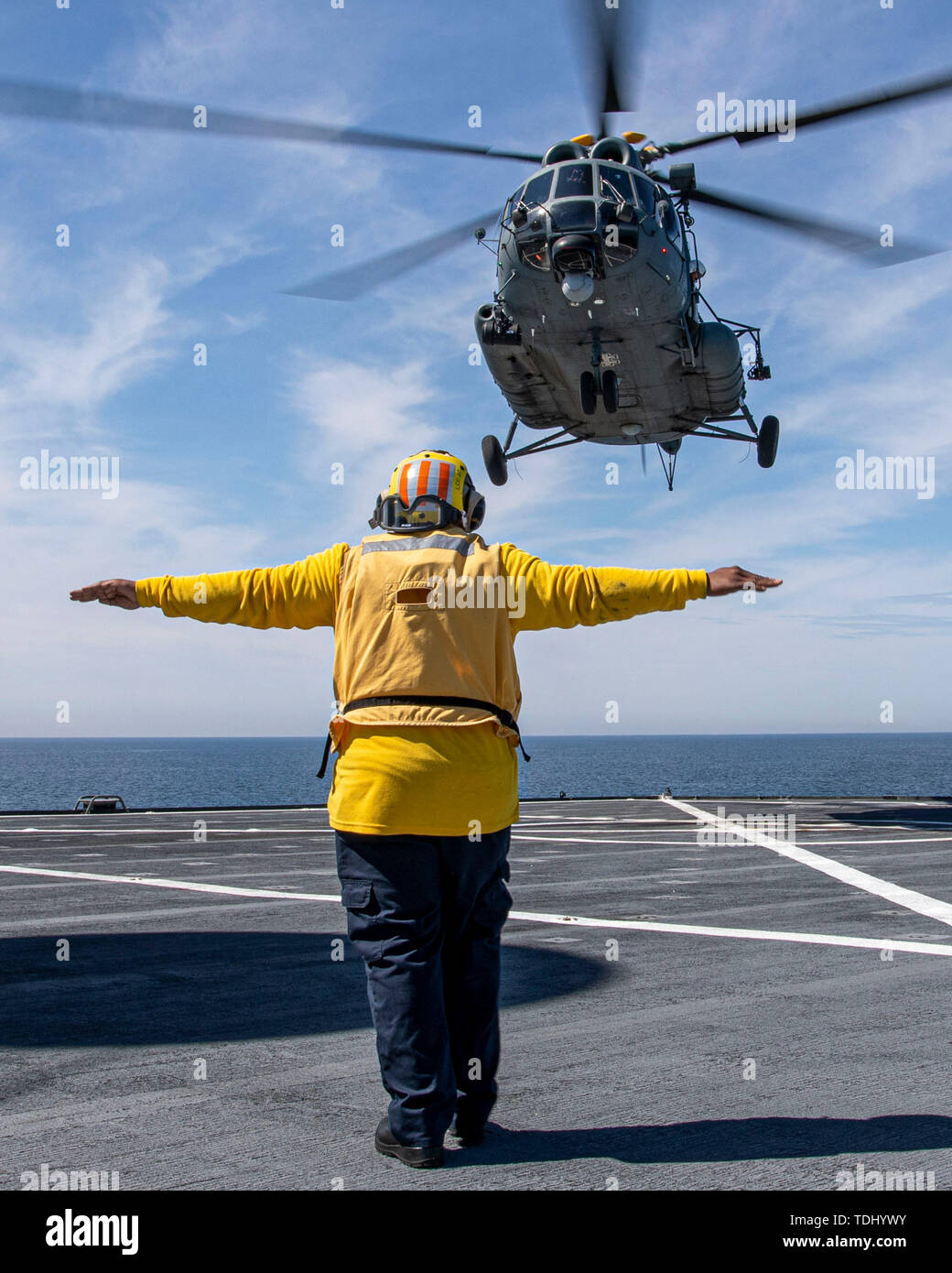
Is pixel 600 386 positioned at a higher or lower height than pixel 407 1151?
higher

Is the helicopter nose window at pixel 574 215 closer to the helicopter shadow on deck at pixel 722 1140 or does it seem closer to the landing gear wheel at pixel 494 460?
the landing gear wheel at pixel 494 460

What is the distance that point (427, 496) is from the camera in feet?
13.0

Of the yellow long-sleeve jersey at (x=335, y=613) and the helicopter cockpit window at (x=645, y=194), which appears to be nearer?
the yellow long-sleeve jersey at (x=335, y=613)

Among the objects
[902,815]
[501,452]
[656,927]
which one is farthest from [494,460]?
[656,927]

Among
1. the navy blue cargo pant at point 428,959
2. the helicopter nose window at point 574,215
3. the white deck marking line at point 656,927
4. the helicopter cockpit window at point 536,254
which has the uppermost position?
the helicopter nose window at point 574,215

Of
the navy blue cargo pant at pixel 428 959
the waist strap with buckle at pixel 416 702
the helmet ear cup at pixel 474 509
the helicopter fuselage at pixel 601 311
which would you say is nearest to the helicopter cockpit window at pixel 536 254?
the helicopter fuselage at pixel 601 311

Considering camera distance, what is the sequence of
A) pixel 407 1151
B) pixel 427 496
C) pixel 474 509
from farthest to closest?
pixel 474 509, pixel 427 496, pixel 407 1151

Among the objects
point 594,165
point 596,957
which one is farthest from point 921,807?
point 596,957

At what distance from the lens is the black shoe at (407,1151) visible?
10.8 feet

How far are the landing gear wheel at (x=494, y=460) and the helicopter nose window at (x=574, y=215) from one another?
614 cm

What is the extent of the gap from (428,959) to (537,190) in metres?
14.7

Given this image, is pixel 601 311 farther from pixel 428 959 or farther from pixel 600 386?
pixel 428 959

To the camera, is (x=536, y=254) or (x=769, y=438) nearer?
(x=536, y=254)

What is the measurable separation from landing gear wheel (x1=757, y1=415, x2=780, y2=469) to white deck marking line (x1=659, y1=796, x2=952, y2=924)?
7.67 metres
